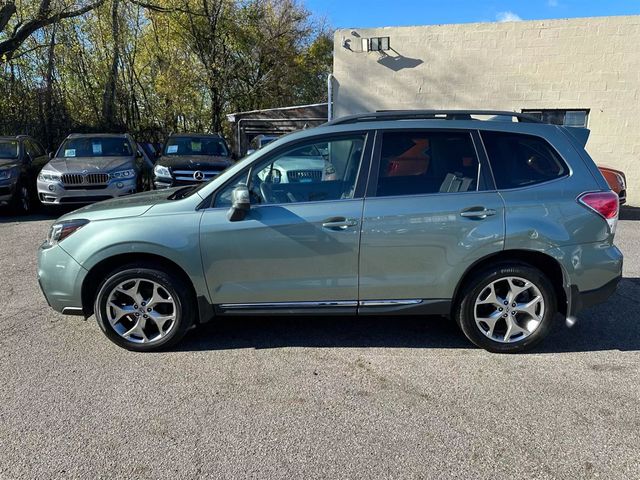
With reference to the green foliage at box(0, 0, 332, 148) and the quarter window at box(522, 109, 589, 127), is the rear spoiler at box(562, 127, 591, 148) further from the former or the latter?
the green foliage at box(0, 0, 332, 148)

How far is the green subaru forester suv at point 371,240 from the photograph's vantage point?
368 cm

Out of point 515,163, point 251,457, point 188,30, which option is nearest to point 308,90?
point 188,30

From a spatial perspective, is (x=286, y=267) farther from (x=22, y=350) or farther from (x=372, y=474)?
(x=22, y=350)

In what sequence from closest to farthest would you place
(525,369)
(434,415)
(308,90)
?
(434,415)
(525,369)
(308,90)

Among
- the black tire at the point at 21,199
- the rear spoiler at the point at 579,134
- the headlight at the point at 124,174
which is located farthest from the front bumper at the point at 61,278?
the black tire at the point at 21,199

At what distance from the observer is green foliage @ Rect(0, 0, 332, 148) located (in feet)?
62.1

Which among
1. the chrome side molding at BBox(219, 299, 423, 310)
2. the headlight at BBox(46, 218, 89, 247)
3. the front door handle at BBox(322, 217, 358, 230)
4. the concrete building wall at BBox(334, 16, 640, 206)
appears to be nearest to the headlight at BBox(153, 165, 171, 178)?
the concrete building wall at BBox(334, 16, 640, 206)

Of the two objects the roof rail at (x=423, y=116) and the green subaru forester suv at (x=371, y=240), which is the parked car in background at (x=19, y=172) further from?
the roof rail at (x=423, y=116)

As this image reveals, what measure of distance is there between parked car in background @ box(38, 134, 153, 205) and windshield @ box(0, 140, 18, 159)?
1.14m

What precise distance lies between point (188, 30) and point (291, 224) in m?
20.6

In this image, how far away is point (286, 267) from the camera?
12.2 feet

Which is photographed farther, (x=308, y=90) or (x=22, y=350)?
(x=308, y=90)

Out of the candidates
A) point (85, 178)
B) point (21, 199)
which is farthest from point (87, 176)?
point (21, 199)

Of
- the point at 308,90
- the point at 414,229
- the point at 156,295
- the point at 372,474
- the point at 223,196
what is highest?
the point at 308,90
